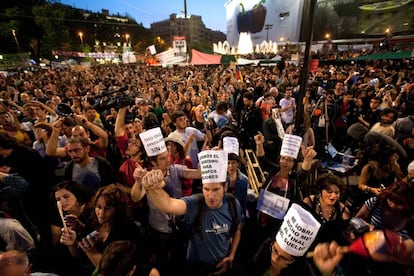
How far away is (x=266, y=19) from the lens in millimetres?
48875

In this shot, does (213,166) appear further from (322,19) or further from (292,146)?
(322,19)

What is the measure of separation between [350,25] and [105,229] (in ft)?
126

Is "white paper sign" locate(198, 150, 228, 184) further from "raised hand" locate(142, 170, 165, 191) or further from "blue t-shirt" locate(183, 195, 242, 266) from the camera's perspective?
"raised hand" locate(142, 170, 165, 191)

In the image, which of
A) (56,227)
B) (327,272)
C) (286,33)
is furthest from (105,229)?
(286,33)

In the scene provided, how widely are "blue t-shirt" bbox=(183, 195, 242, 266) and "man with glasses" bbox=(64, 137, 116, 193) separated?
1.43 meters

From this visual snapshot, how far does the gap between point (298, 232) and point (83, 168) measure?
2.56 m

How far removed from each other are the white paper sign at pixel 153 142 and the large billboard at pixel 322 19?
384 inches

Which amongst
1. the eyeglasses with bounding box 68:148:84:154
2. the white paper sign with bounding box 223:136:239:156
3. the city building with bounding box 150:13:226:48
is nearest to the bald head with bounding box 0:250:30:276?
the eyeglasses with bounding box 68:148:84:154

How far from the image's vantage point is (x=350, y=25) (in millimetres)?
31297

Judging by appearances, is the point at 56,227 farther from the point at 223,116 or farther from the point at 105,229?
the point at 223,116

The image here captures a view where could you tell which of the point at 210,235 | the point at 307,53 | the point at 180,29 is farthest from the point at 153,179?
the point at 180,29

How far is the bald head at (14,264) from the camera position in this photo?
1.51m

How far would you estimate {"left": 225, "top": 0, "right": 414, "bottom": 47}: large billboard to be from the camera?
25578 mm

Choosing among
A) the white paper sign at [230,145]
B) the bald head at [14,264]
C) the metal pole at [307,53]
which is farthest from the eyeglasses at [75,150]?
the metal pole at [307,53]
